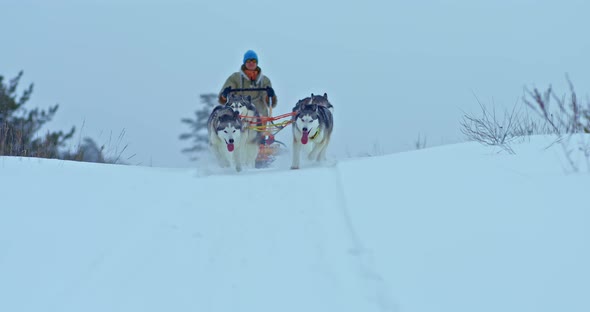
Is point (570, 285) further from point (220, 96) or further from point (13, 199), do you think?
point (220, 96)

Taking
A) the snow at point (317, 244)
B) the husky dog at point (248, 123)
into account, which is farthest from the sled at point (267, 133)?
the snow at point (317, 244)

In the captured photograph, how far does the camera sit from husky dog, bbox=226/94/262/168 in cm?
797

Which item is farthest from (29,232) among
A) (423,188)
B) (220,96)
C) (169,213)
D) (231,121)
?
(220,96)

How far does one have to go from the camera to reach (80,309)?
2371 mm

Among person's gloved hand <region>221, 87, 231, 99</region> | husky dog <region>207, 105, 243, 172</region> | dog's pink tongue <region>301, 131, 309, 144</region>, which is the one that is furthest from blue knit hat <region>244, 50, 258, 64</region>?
dog's pink tongue <region>301, 131, 309, 144</region>

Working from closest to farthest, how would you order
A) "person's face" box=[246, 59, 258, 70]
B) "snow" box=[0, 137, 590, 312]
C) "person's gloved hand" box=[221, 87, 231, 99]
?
"snow" box=[0, 137, 590, 312] < "person's gloved hand" box=[221, 87, 231, 99] < "person's face" box=[246, 59, 258, 70]

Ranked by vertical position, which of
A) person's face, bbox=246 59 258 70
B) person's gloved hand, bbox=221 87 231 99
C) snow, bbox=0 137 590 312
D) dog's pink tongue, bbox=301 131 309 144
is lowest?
snow, bbox=0 137 590 312

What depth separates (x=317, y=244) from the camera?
319cm

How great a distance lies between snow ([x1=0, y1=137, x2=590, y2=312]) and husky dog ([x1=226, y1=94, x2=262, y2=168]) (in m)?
3.39

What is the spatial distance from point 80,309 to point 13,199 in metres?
1.70

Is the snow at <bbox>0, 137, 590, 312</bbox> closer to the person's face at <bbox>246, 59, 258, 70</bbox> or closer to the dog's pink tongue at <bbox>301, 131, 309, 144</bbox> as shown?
the dog's pink tongue at <bbox>301, 131, 309, 144</bbox>

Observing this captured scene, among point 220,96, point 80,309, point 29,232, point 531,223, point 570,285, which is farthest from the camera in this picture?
point 220,96

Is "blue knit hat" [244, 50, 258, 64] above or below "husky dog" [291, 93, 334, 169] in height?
above

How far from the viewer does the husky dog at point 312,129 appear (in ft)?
24.2
